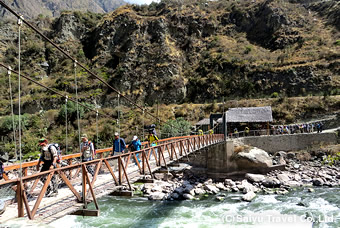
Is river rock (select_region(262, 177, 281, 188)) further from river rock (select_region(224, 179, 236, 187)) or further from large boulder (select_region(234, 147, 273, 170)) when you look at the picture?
large boulder (select_region(234, 147, 273, 170))

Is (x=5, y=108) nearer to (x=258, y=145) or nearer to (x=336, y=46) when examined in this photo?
(x=258, y=145)

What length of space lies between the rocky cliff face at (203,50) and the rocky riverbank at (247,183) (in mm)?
13740

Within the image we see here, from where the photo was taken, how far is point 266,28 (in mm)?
39594

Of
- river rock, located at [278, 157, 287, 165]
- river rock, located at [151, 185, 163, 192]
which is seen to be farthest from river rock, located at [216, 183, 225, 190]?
river rock, located at [278, 157, 287, 165]

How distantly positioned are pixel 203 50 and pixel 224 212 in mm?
32226

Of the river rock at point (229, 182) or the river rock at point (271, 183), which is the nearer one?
the river rock at point (271, 183)

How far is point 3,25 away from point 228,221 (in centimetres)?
5229

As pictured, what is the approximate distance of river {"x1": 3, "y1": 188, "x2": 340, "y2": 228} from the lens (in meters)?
8.59

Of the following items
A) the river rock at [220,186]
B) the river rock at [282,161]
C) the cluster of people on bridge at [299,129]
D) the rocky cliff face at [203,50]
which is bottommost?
the river rock at [220,186]

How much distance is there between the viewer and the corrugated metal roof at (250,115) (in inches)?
838

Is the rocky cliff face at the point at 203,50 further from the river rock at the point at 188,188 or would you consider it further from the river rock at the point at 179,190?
the river rock at the point at 179,190

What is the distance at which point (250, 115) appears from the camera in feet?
72.4

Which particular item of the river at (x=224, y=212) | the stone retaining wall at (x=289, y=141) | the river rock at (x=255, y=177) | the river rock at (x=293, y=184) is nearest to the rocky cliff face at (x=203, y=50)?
the stone retaining wall at (x=289, y=141)

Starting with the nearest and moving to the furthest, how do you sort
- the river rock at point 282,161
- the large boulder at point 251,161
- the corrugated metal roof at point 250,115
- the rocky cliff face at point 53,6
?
the large boulder at point 251,161
the river rock at point 282,161
the corrugated metal roof at point 250,115
the rocky cliff face at point 53,6
